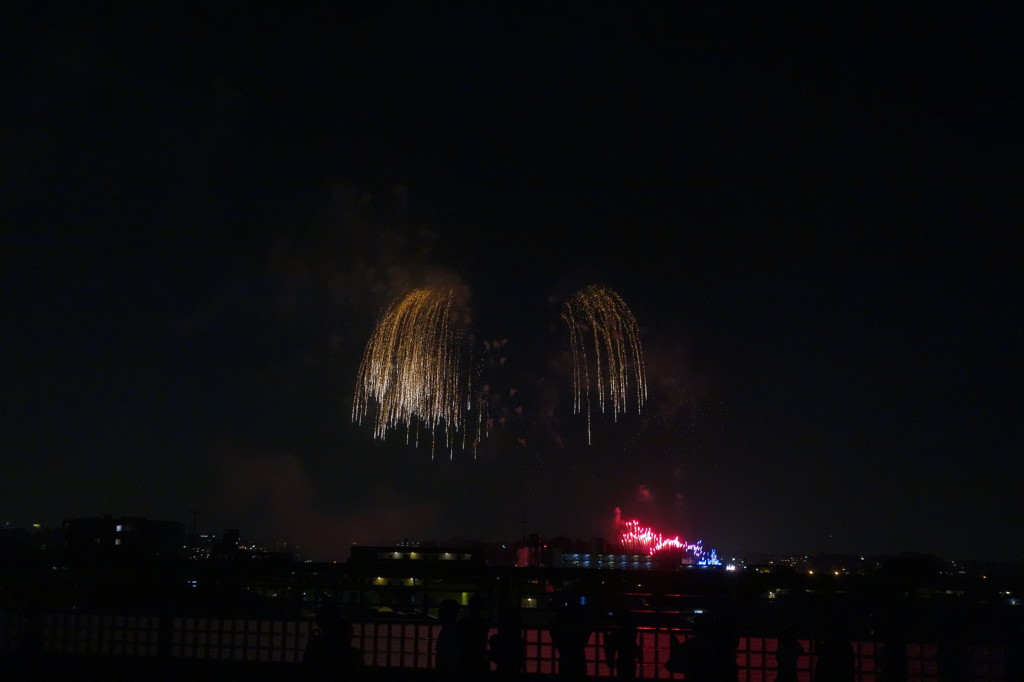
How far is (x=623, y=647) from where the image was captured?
37.2 feet

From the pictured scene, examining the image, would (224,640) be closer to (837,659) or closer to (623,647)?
(623,647)

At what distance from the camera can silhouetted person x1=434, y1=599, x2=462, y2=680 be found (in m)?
9.88

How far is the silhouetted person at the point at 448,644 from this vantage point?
988 centimetres

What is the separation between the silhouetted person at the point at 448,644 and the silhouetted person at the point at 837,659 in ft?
13.0

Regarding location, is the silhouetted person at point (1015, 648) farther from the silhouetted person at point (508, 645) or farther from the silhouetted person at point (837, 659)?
the silhouetted person at point (508, 645)

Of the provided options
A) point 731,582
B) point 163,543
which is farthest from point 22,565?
point 163,543

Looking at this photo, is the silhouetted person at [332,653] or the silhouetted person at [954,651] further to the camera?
the silhouetted person at [954,651]

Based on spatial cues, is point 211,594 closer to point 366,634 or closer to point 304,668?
point 366,634

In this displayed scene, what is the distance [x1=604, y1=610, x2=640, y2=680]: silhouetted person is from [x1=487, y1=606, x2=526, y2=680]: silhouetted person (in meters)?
1.39

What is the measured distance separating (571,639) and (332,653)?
3473mm

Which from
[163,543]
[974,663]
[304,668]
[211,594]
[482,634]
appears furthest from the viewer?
[163,543]

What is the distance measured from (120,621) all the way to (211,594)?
1380mm

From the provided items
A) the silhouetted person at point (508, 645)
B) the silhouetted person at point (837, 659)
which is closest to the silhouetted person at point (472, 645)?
the silhouetted person at point (508, 645)

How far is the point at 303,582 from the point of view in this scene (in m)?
11.7
